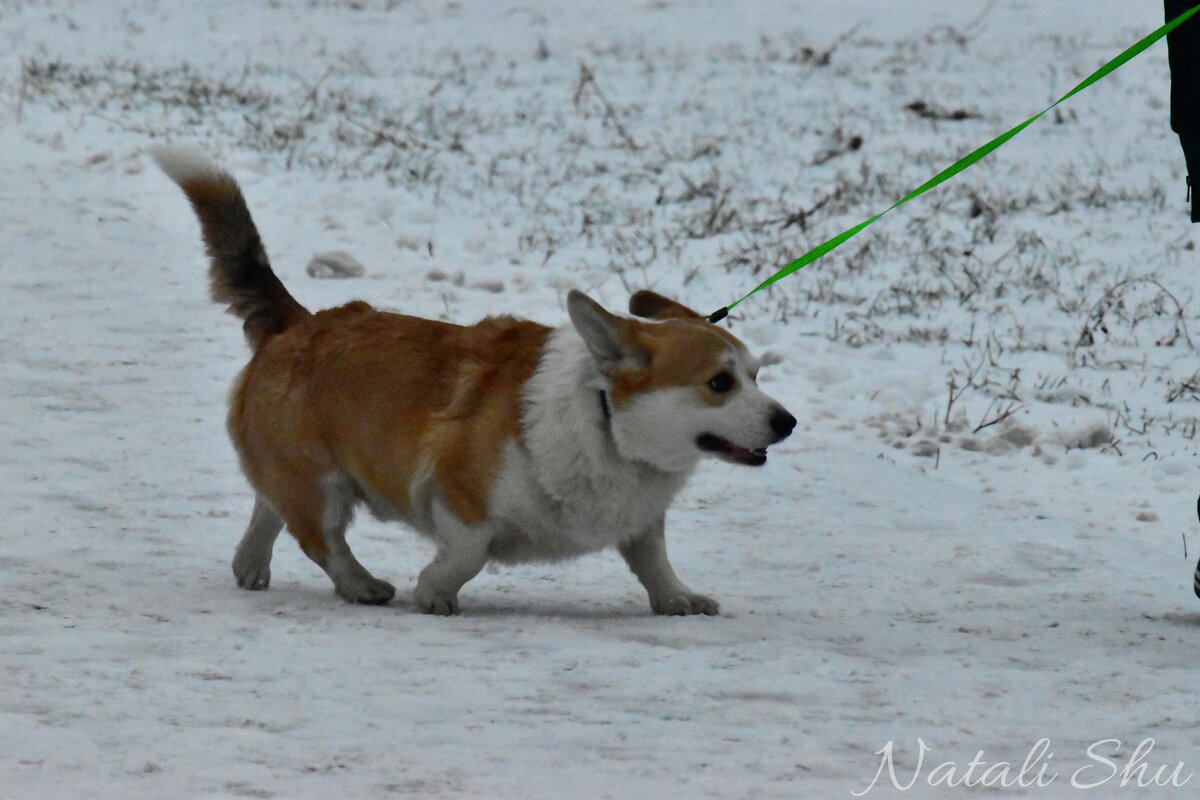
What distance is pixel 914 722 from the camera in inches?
136

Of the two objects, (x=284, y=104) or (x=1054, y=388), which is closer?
(x=1054, y=388)

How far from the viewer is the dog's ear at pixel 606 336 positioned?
436 cm

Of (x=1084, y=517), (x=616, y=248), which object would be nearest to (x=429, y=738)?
(x=1084, y=517)

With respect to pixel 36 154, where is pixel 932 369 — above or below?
below

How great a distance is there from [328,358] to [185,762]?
1981mm

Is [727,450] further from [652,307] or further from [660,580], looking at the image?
[652,307]

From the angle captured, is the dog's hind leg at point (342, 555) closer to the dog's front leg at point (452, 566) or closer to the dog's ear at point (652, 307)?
the dog's front leg at point (452, 566)

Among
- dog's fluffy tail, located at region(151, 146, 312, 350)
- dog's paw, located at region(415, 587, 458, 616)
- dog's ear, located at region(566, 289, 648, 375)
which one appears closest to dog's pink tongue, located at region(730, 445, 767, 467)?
dog's ear, located at region(566, 289, 648, 375)

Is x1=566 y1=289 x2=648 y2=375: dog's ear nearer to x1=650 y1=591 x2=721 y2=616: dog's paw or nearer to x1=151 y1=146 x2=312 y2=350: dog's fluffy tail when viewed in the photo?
x1=650 y1=591 x2=721 y2=616: dog's paw

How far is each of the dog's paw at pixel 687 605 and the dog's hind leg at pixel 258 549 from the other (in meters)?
1.20

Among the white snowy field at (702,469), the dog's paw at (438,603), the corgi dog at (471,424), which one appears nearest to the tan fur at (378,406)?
the corgi dog at (471,424)

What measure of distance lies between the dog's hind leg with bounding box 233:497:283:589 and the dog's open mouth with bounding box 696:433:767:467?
1341mm

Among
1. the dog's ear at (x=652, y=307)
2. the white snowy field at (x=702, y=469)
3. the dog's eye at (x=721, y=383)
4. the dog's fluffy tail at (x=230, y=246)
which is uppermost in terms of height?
the dog's fluffy tail at (x=230, y=246)

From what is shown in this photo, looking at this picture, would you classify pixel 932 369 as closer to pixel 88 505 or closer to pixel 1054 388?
pixel 1054 388
